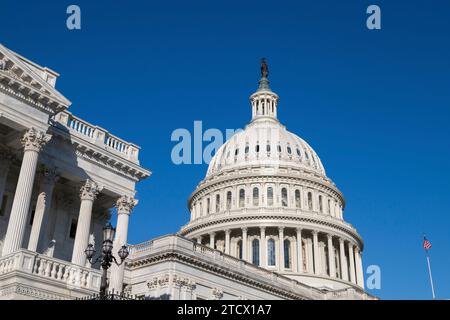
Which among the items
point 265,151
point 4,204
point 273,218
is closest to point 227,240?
point 273,218

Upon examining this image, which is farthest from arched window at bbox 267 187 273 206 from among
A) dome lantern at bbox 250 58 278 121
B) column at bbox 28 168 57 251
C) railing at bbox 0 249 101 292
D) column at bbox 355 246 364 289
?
railing at bbox 0 249 101 292

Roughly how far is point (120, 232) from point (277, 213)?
4956 centimetres

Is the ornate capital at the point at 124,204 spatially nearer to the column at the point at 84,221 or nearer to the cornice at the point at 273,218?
the column at the point at 84,221

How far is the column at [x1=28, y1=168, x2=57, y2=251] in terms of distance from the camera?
29.8 m

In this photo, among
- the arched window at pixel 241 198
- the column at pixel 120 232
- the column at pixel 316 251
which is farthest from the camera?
the arched window at pixel 241 198

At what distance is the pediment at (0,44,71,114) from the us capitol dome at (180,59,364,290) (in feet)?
168

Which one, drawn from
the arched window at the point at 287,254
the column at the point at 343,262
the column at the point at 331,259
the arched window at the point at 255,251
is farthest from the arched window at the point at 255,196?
the column at the point at 343,262

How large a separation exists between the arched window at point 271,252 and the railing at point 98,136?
4604 cm

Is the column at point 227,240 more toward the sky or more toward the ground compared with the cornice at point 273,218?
more toward the ground

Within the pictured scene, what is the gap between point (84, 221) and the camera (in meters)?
31.7

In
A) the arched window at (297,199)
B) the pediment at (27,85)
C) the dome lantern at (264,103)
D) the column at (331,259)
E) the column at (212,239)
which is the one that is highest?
the dome lantern at (264,103)

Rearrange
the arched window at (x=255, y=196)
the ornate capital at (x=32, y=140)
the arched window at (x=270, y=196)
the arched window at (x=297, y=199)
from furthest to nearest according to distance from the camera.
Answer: the arched window at (x=255, y=196), the arched window at (x=297, y=199), the arched window at (x=270, y=196), the ornate capital at (x=32, y=140)

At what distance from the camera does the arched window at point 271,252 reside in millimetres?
78500
